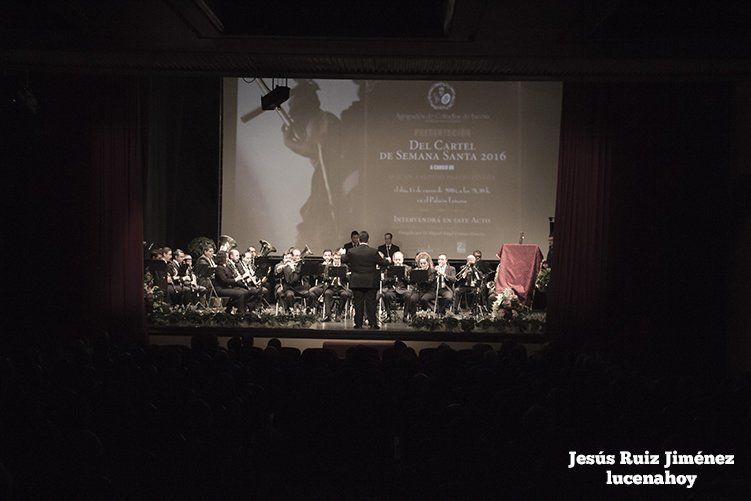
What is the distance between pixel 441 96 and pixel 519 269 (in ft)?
12.8

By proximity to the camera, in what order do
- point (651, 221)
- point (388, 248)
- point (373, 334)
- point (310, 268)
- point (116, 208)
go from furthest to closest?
point (388, 248)
point (310, 268)
point (373, 334)
point (116, 208)
point (651, 221)

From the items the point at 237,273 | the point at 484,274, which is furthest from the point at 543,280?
the point at 237,273

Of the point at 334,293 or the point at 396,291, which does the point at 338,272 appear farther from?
the point at 396,291

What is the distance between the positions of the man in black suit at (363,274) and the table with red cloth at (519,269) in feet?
8.68

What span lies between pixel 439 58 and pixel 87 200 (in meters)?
5.25

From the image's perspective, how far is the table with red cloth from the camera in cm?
1286

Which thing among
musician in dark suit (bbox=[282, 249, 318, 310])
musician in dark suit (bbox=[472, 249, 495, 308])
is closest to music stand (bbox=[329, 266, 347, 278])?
musician in dark suit (bbox=[282, 249, 318, 310])

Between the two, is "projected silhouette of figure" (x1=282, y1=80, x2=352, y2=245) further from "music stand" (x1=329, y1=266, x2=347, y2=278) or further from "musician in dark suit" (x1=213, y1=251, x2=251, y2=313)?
"music stand" (x1=329, y1=266, x2=347, y2=278)

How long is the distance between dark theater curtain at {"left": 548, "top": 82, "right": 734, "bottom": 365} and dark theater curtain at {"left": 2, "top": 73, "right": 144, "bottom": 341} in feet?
20.1

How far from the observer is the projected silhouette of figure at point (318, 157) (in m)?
15.0

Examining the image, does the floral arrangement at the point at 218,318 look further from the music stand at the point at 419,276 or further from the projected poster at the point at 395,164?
the projected poster at the point at 395,164

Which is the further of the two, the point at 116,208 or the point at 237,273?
the point at 237,273

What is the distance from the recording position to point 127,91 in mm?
10375

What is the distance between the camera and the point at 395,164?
14.8m
